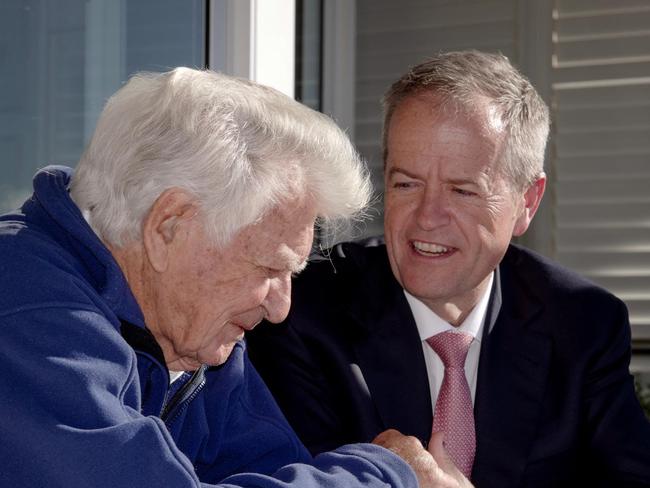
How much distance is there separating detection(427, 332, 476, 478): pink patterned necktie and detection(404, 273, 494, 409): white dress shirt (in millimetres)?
40

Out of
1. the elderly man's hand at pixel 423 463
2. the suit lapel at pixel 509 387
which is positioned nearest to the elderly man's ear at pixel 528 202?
the suit lapel at pixel 509 387

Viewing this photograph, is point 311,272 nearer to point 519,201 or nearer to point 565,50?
point 519,201

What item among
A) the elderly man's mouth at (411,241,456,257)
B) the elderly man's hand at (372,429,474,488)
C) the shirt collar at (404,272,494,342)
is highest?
the elderly man's mouth at (411,241,456,257)

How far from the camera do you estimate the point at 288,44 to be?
3232mm

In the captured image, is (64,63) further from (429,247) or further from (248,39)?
Result: (429,247)

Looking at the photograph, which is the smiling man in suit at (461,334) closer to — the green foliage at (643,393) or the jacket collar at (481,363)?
the jacket collar at (481,363)

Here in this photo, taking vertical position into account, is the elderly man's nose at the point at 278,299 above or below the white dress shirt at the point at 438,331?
above

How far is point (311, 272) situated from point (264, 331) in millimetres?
189

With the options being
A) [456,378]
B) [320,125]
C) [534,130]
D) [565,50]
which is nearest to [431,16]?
[565,50]

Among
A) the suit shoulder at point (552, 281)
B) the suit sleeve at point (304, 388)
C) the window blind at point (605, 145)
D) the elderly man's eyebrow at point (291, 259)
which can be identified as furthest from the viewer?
the window blind at point (605, 145)

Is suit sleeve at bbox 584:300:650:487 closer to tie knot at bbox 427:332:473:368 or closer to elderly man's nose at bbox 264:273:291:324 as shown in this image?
tie knot at bbox 427:332:473:368

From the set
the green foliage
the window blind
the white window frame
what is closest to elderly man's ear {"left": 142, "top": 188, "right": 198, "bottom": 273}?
the white window frame

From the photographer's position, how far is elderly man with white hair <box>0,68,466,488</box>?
1196 millimetres

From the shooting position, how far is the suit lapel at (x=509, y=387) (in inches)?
82.7
